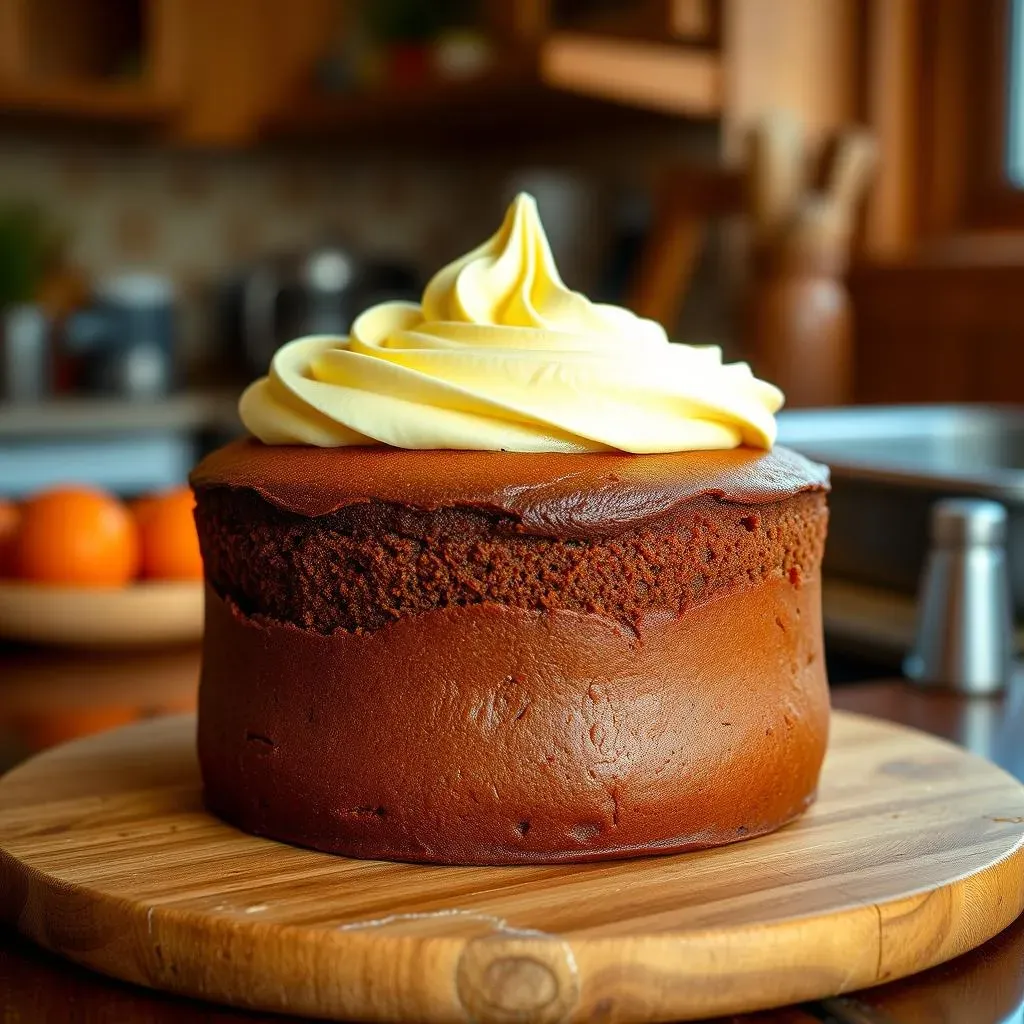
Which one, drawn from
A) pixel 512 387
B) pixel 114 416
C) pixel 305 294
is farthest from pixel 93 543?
pixel 305 294

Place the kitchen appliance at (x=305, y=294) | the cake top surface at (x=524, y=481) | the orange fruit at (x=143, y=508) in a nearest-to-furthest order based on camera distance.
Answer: the cake top surface at (x=524, y=481) → the orange fruit at (x=143, y=508) → the kitchen appliance at (x=305, y=294)

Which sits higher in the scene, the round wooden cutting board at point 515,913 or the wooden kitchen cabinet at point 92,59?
the wooden kitchen cabinet at point 92,59

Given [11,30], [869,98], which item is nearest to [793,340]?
[869,98]

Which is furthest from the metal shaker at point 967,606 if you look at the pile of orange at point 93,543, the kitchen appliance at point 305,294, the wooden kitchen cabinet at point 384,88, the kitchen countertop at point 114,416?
the kitchen appliance at point 305,294

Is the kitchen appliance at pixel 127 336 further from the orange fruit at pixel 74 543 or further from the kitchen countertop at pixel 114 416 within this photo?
the orange fruit at pixel 74 543

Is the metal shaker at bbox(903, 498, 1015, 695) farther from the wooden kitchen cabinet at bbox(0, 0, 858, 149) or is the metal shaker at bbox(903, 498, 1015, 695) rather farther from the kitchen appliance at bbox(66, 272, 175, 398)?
the kitchen appliance at bbox(66, 272, 175, 398)

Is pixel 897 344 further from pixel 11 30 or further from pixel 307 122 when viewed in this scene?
pixel 11 30

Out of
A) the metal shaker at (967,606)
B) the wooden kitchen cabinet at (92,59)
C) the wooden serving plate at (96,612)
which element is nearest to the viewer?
the metal shaker at (967,606)
